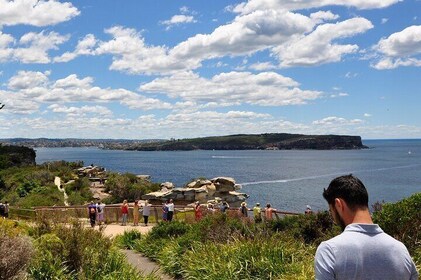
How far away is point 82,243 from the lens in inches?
383

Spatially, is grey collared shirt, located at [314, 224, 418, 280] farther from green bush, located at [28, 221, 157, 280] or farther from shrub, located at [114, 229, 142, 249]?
shrub, located at [114, 229, 142, 249]

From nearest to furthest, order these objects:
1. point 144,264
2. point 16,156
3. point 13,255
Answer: point 13,255
point 144,264
point 16,156

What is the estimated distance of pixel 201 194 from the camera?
36719 mm

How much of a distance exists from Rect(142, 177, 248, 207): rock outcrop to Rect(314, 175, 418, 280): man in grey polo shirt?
3124 cm

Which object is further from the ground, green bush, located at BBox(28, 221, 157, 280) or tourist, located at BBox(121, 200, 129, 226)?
green bush, located at BBox(28, 221, 157, 280)

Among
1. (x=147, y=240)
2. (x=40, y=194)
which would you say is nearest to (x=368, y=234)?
(x=147, y=240)

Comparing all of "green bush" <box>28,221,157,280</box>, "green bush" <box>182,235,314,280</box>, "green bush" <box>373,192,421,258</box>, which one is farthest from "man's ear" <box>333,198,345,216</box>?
"green bush" <box>373,192,421,258</box>

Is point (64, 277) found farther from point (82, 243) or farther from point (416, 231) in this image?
point (416, 231)

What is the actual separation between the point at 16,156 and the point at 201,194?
4263cm

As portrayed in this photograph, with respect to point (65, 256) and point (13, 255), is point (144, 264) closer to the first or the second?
point (65, 256)

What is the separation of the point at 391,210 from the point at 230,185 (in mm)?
30592

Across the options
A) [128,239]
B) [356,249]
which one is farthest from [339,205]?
[128,239]

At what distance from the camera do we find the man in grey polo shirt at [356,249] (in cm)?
287

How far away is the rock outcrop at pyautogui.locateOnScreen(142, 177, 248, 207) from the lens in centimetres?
3438
